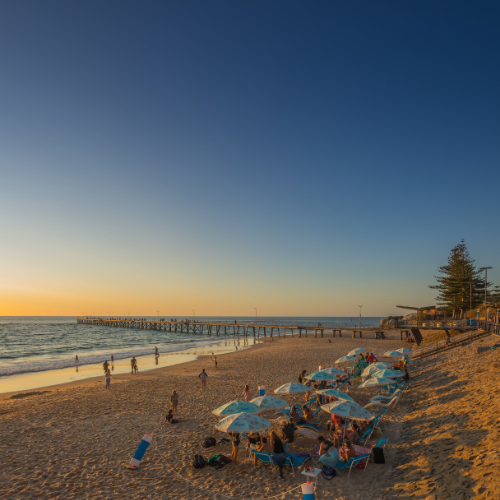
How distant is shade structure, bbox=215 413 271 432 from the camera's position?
7.79 metres

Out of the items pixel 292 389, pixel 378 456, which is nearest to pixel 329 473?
pixel 378 456

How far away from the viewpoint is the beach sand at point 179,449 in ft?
22.5

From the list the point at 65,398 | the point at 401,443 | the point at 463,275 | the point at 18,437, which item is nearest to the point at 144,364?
the point at 65,398

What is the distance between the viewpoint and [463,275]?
46.0m

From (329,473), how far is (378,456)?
1382mm

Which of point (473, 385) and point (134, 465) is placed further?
point (473, 385)

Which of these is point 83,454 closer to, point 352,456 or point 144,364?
point 352,456

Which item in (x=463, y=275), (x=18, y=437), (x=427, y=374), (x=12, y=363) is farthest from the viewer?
(x=463, y=275)

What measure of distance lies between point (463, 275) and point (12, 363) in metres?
57.0

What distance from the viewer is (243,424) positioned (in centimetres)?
789

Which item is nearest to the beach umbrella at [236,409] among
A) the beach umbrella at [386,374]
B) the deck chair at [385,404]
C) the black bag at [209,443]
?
the black bag at [209,443]

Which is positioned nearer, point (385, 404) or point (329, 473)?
point (329, 473)

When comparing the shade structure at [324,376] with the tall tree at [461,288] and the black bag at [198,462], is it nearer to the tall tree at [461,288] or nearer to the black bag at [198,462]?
the black bag at [198,462]

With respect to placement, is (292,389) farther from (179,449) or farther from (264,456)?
(179,449)
